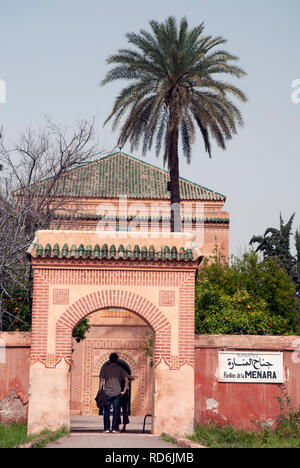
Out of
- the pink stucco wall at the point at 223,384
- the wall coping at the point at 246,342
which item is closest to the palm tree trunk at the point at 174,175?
the wall coping at the point at 246,342

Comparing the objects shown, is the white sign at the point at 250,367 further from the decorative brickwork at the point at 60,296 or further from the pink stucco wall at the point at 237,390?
the decorative brickwork at the point at 60,296

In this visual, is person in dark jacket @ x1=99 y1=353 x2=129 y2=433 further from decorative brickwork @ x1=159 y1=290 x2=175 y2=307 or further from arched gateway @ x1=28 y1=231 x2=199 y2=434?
decorative brickwork @ x1=159 y1=290 x2=175 y2=307

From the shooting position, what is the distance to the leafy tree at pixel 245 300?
86.0 feet

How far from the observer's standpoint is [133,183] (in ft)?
130

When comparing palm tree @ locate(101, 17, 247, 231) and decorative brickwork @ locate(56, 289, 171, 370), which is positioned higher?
palm tree @ locate(101, 17, 247, 231)

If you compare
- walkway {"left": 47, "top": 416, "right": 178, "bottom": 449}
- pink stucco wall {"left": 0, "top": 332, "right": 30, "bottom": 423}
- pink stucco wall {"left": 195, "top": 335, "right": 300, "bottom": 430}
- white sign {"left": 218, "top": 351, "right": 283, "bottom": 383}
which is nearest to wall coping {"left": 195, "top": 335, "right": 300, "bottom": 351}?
pink stucco wall {"left": 195, "top": 335, "right": 300, "bottom": 430}

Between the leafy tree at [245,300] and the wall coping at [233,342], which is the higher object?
the leafy tree at [245,300]

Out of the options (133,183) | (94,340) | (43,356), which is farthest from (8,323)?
(133,183)

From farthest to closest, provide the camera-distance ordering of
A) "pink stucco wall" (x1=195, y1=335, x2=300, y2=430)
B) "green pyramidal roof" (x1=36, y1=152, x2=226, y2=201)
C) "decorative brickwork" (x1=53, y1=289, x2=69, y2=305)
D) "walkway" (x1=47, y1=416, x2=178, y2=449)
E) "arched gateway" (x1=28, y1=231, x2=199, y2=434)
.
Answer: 1. "green pyramidal roof" (x1=36, y1=152, x2=226, y2=201)
2. "pink stucco wall" (x1=195, y1=335, x2=300, y2=430)
3. "decorative brickwork" (x1=53, y1=289, x2=69, y2=305)
4. "arched gateway" (x1=28, y1=231, x2=199, y2=434)
5. "walkway" (x1=47, y1=416, x2=178, y2=449)

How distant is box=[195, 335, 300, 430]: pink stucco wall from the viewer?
16.9 meters

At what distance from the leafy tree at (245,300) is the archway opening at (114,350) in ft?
14.1

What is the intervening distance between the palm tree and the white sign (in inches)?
412

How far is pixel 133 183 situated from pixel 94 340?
413 inches
